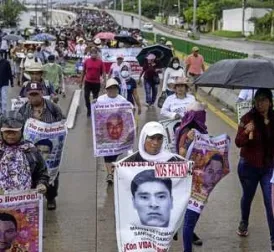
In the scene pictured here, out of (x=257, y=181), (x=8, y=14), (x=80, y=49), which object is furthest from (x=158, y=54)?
(x=8, y=14)

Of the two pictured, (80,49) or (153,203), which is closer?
(153,203)

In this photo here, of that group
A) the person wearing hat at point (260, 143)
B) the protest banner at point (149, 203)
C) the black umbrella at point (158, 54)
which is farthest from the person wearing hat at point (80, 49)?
the protest banner at point (149, 203)

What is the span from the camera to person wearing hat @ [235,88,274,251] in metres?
7.23

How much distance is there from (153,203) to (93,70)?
10.9 meters

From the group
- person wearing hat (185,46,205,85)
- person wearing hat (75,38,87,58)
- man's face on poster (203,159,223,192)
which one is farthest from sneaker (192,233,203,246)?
person wearing hat (75,38,87,58)

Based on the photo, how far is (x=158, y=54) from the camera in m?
20.9

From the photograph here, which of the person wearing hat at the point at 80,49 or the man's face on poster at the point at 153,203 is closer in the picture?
the man's face on poster at the point at 153,203

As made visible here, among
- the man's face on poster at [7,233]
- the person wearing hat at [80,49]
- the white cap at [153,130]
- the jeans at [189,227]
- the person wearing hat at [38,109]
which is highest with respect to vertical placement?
the white cap at [153,130]

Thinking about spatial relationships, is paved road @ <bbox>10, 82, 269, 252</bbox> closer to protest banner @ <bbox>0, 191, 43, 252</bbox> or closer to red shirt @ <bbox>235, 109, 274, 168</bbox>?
red shirt @ <bbox>235, 109, 274, 168</bbox>

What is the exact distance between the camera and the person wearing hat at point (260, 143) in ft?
23.7

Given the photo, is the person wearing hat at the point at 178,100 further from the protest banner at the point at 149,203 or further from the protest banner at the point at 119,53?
the protest banner at the point at 119,53

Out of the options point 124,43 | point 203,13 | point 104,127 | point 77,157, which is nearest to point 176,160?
point 104,127

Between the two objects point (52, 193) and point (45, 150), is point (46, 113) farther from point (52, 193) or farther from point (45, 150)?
point (52, 193)

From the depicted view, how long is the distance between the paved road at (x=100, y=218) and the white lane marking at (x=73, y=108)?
4016 millimetres
